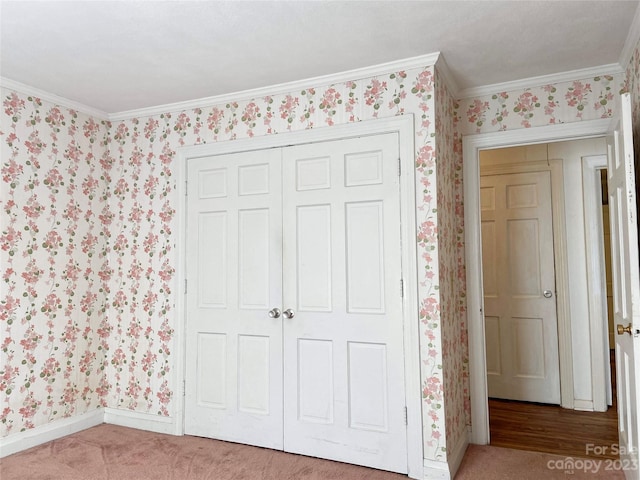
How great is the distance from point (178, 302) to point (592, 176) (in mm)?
3605

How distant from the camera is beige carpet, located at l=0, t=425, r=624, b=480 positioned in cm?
275

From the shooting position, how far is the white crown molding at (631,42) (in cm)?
234

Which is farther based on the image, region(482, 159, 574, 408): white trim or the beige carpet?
region(482, 159, 574, 408): white trim

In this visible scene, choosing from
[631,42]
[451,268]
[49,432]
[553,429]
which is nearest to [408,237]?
[451,268]

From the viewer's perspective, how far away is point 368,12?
7.57 ft

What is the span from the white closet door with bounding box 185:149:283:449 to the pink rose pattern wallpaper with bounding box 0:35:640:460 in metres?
0.22

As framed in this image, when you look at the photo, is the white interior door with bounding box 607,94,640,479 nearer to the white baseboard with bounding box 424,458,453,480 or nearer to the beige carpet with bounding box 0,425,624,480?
the beige carpet with bounding box 0,425,624,480

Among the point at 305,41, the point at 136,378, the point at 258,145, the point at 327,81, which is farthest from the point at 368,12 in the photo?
the point at 136,378

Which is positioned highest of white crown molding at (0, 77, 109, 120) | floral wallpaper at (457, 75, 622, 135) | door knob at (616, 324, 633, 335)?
white crown molding at (0, 77, 109, 120)

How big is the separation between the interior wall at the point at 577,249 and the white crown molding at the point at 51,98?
3.79 metres

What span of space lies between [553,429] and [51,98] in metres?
4.46

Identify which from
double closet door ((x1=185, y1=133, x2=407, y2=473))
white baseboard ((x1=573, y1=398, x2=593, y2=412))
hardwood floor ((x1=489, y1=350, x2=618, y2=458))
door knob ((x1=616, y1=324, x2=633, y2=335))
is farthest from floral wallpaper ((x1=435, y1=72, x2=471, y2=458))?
white baseboard ((x1=573, y1=398, x2=593, y2=412))

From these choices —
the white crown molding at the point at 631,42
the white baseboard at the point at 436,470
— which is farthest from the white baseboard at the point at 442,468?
the white crown molding at the point at 631,42

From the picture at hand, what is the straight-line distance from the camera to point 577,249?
13.4ft
